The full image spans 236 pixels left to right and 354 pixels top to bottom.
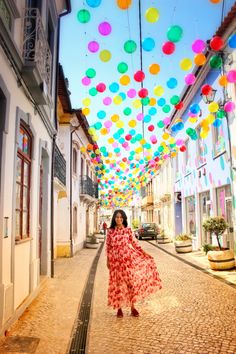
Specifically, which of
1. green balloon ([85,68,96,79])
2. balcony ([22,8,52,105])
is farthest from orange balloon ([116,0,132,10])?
green balloon ([85,68,96,79])

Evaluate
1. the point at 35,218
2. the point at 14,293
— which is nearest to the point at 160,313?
the point at 14,293

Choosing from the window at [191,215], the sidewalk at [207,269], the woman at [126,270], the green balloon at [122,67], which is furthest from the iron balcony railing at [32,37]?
the window at [191,215]

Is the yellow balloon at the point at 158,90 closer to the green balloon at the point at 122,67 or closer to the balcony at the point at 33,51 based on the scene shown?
the green balloon at the point at 122,67

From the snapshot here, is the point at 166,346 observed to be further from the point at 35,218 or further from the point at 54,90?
the point at 54,90

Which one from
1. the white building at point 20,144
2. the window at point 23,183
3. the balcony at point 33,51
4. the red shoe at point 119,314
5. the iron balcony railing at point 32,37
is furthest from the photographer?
the window at point 23,183

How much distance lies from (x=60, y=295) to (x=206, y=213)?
9203mm

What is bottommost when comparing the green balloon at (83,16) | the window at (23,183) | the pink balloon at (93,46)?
the window at (23,183)

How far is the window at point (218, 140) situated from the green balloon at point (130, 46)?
19.2 feet

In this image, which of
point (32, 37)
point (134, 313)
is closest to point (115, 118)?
point (32, 37)

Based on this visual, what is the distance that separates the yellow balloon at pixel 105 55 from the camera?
7.28 meters

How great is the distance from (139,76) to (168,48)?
4.15 feet

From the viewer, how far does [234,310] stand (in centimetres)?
562

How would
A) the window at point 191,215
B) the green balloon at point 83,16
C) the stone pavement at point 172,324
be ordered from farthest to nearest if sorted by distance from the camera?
the window at point 191,215
the green balloon at point 83,16
the stone pavement at point 172,324

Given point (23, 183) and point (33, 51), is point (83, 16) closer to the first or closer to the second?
point (33, 51)
